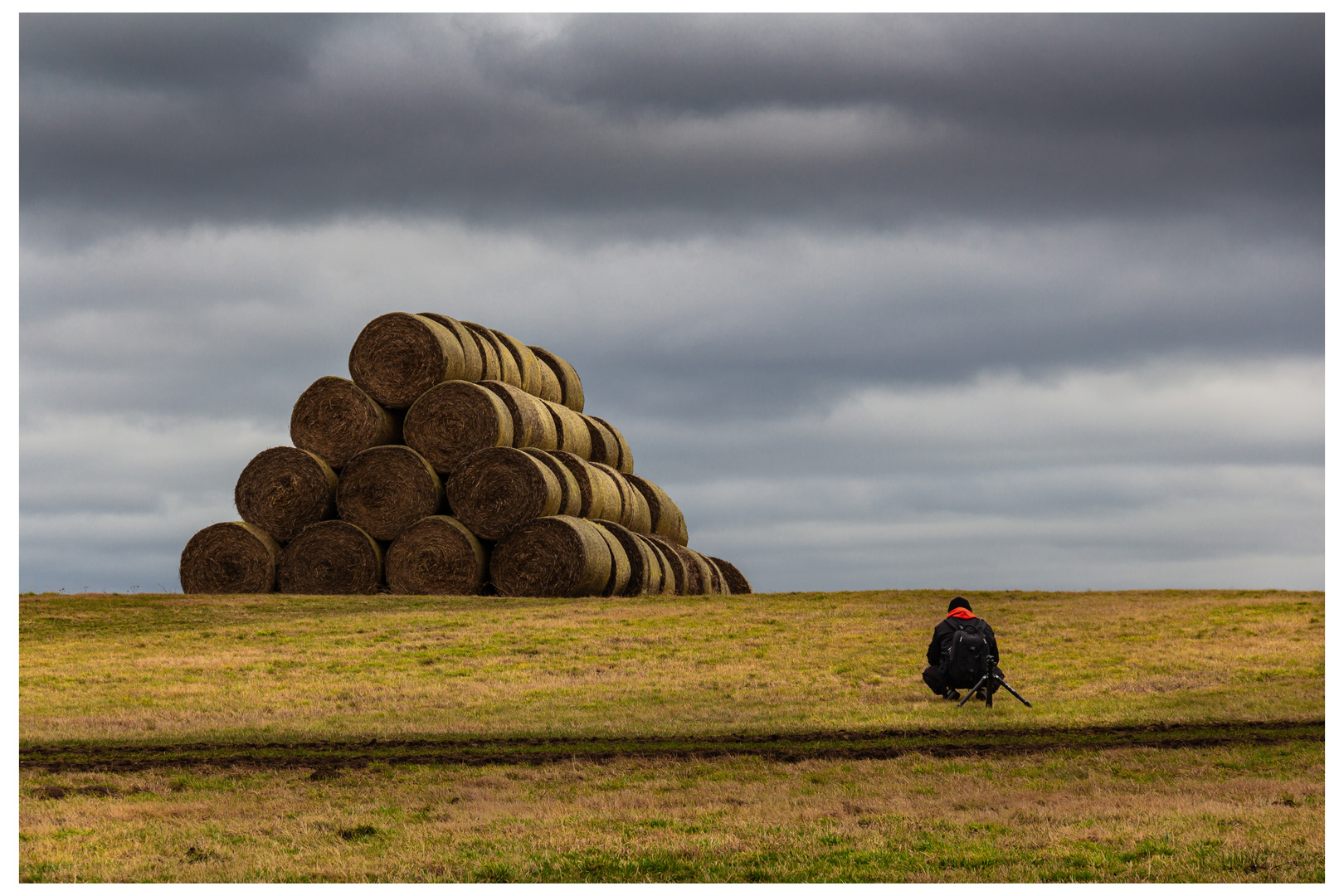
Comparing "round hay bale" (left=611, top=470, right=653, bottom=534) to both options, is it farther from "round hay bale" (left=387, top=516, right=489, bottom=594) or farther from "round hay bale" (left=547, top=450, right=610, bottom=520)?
"round hay bale" (left=387, top=516, right=489, bottom=594)

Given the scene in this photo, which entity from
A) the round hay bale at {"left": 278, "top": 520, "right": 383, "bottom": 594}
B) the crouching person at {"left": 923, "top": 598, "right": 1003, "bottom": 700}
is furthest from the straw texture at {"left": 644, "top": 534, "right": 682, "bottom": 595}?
the crouching person at {"left": 923, "top": 598, "right": 1003, "bottom": 700}

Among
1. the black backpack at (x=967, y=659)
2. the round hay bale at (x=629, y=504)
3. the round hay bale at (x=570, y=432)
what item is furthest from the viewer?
the round hay bale at (x=629, y=504)

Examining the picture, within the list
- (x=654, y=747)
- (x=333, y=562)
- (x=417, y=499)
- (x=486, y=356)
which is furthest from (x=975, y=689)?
(x=486, y=356)

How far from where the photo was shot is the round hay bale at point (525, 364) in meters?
32.6

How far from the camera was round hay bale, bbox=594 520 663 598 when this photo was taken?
93.2ft

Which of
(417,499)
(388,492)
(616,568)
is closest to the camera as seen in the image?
(417,499)

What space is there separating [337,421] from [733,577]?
1306 cm

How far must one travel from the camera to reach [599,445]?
3469 cm

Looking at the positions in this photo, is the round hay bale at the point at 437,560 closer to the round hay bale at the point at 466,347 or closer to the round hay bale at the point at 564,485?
the round hay bale at the point at 564,485

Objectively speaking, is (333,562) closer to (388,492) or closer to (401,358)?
(388,492)

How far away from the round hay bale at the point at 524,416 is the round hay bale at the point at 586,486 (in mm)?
507

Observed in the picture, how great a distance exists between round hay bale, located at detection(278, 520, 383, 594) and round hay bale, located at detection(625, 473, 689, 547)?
9.27 m

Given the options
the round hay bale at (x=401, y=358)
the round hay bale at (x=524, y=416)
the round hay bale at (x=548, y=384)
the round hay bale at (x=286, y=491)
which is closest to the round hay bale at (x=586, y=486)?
the round hay bale at (x=524, y=416)

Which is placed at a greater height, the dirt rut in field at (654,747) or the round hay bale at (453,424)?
the round hay bale at (453,424)
